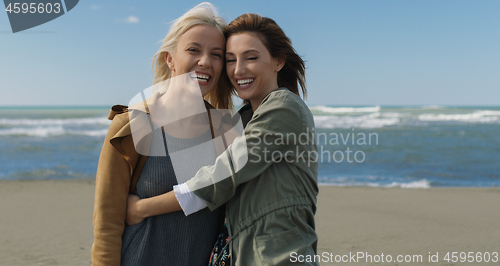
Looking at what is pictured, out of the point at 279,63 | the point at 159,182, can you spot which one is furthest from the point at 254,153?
the point at 279,63

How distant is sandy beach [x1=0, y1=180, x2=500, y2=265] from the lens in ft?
15.7

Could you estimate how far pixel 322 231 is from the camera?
549cm

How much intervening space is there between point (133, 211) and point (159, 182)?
19cm

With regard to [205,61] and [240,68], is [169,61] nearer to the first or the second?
[205,61]

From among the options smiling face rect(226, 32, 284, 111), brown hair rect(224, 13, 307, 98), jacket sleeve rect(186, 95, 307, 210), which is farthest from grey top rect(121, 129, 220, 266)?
brown hair rect(224, 13, 307, 98)

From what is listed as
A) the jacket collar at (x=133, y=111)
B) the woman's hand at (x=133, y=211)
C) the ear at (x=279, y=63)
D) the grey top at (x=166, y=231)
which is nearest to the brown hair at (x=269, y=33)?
the ear at (x=279, y=63)

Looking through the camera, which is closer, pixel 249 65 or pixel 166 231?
pixel 166 231

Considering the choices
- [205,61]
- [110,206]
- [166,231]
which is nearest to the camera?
[110,206]

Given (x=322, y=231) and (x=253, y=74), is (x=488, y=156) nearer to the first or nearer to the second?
(x=322, y=231)

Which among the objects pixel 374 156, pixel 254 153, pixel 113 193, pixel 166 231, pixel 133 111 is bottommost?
pixel 374 156

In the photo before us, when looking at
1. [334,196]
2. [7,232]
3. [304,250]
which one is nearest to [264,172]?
[304,250]

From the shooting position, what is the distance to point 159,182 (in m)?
1.88

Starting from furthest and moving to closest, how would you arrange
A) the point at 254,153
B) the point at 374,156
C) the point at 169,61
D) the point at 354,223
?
1. the point at 374,156
2. the point at 354,223
3. the point at 169,61
4. the point at 254,153

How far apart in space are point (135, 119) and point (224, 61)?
2.20 ft
